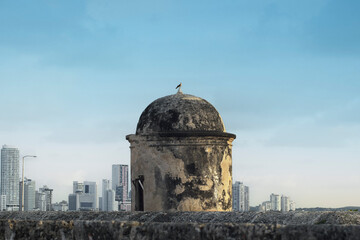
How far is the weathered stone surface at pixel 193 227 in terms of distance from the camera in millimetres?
5238

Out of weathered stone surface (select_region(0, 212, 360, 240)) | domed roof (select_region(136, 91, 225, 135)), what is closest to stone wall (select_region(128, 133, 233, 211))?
domed roof (select_region(136, 91, 225, 135))

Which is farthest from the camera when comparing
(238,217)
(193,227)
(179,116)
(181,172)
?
(179,116)

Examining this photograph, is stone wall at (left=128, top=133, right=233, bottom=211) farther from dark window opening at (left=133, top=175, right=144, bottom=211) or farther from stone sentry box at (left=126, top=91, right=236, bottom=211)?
dark window opening at (left=133, top=175, right=144, bottom=211)

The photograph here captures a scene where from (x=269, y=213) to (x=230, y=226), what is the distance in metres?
3.53

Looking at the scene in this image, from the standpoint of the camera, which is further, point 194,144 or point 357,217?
point 194,144

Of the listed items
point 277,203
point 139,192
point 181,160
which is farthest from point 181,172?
point 277,203

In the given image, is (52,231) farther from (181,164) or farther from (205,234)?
(181,164)

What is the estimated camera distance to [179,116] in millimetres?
15570

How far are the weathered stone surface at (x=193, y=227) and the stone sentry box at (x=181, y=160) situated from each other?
469 cm

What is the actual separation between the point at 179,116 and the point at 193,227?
9708mm

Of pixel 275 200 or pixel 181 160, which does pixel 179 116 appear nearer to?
pixel 181 160

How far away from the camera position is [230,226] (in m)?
5.68

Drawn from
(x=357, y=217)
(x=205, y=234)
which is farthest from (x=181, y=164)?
(x=205, y=234)

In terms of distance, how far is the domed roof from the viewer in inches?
610
